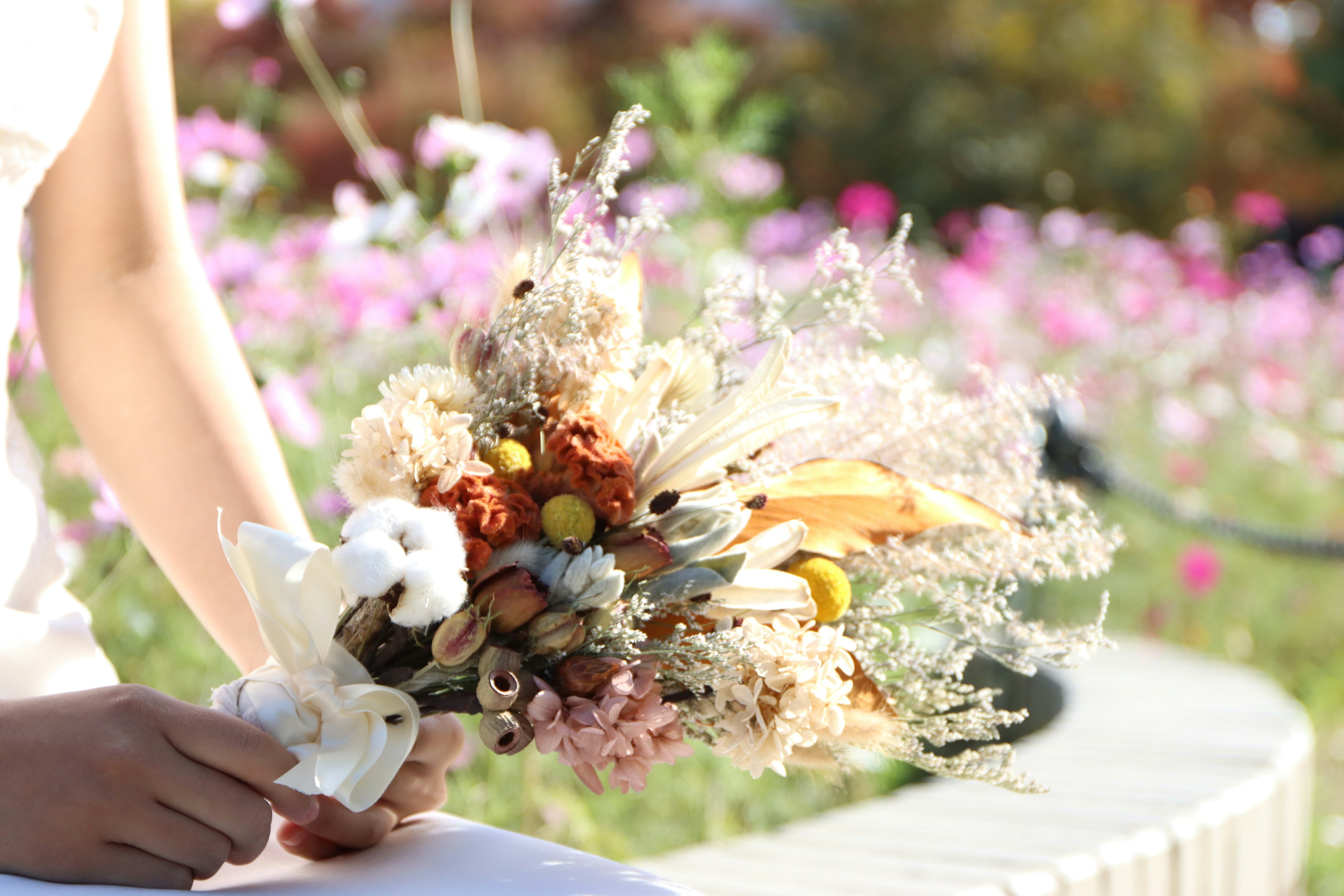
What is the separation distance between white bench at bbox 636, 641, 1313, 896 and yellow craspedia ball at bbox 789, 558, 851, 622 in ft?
2.33

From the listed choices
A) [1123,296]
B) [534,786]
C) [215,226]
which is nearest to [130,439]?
[534,786]

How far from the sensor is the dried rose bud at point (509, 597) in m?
0.81

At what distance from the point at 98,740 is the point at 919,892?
1260 mm

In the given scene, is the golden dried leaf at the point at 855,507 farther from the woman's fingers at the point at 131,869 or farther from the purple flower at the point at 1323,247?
the purple flower at the point at 1323,247

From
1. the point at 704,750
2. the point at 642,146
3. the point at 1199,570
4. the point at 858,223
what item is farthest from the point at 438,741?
the point at 858,223

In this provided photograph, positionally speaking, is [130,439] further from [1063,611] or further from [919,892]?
[1063,611]

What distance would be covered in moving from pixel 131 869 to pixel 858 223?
19.3ft

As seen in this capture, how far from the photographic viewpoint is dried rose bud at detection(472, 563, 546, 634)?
814 millimetres

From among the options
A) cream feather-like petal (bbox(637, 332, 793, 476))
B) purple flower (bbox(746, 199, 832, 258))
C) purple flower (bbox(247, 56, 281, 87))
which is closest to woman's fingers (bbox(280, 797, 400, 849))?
cream feather-like petal (bbox(637, 332, 793, 476))

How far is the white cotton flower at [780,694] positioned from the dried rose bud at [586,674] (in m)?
0.08

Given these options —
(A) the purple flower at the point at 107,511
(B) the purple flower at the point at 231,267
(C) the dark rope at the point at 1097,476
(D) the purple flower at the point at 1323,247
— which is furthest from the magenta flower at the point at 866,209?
(A) the purple flower at the point at 107,511

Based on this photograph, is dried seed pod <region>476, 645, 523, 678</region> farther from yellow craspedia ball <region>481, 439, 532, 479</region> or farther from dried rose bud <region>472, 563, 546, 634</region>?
yellow craspedia ball <region>481, 439, 532, 479</region>

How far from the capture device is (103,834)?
2.46 feet

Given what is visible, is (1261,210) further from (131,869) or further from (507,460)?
(131,869)
